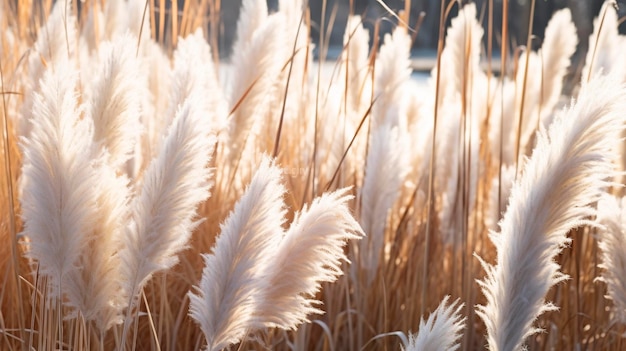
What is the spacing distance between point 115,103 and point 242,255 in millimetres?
322

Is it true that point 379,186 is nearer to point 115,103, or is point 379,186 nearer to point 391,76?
point 391,76

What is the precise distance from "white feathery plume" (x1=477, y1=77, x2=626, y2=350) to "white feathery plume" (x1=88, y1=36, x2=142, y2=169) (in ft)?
1.75

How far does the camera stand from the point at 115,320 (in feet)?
4.09

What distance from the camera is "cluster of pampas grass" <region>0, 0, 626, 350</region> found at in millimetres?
1092

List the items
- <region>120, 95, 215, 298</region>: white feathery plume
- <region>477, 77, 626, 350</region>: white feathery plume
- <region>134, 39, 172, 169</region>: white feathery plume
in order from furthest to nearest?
<region>134, 39, 172, 169</region>: white feathery plume < <region>120, 95, 215, 298</region>: white feathery plume < <region>477, 77, 626, 350</region>: white feathery plume

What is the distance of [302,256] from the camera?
1.11 metres

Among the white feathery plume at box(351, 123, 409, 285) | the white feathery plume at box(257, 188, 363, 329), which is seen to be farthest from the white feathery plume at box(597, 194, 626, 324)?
the white feathery plume at box(351, 123, 409, 285)

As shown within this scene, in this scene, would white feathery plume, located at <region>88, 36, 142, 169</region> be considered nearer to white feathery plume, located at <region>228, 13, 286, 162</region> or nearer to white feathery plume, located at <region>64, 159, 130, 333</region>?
white feathery plume, located at <region>64, 159, 130, 333</region>

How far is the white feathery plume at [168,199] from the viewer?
3.76 ft

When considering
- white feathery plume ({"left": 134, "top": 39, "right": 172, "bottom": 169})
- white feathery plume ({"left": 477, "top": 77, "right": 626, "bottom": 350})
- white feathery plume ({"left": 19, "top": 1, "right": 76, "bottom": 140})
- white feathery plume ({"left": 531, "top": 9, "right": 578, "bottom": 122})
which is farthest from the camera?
white feathery plume ({"left": 531, "top": 9, "right": 578, "bottom": 122})

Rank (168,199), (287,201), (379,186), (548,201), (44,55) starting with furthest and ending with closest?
(287,201), (44,55), (379,186), (168,199), (548,201)

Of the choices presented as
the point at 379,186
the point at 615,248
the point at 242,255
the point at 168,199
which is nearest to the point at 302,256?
the point at 242,255

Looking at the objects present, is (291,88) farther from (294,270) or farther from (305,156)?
(294,270)

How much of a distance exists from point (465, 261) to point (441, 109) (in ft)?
2.84
